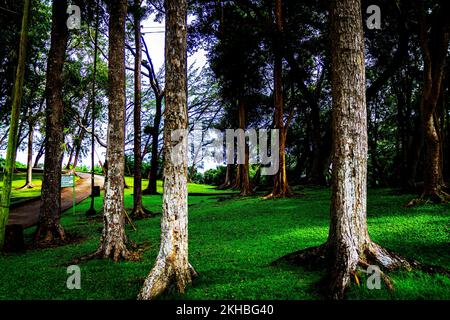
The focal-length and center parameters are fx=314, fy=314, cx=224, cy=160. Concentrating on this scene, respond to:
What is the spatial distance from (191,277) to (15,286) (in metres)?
2.90

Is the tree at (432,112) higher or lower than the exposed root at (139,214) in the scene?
higher

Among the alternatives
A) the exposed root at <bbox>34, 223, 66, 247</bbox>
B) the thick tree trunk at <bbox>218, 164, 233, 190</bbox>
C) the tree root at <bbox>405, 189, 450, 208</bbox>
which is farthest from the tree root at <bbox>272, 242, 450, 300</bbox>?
the thick tree trunk at <bbox>218, 164, 233, 190</bbox>

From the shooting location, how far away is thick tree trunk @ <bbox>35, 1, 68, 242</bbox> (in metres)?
8.89

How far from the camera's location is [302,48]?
16.1m

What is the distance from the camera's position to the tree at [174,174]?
432 centimetres

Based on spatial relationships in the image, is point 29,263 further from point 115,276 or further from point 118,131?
point 118,131

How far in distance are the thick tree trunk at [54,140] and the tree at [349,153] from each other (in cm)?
761

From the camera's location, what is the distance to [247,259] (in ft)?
18.4

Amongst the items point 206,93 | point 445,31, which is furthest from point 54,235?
point 206,93

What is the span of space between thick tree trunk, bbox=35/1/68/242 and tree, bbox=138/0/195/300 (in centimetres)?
599

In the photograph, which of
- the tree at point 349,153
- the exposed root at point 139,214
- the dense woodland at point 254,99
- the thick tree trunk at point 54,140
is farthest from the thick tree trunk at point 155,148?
the tree at point 349,153

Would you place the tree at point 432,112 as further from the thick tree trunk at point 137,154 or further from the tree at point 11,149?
the tree at point 11,149

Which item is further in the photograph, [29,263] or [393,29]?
[393,29]

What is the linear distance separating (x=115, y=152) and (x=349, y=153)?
4.68 metres
